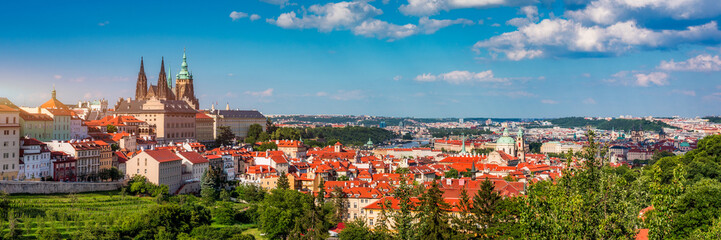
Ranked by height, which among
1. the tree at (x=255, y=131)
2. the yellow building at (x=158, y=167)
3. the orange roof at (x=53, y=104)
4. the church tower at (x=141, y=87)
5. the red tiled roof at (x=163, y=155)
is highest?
the church tower at (x=141, y=87)

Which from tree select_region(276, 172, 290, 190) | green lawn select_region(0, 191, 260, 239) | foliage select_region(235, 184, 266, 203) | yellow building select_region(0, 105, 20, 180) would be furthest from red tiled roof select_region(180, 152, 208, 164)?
yellow building select_region(0, 105, 20, 180)

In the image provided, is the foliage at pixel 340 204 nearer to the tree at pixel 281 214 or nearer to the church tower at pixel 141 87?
the tree at pixel 281 214

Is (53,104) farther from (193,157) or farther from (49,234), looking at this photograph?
(49,234)

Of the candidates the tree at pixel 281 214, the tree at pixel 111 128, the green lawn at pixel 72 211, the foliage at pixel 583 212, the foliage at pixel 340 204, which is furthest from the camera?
the tree at pixel 111 128

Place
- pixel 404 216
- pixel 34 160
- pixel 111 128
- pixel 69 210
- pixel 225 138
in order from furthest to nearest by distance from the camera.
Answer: pixel 225 138 < pixel 111 128 < pixel 34 160 < pixel 69 210 < pixel 404 216

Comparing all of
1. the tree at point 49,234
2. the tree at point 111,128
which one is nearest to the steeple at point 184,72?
the tree at point 111,128

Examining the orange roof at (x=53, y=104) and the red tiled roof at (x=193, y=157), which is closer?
the red tiled roof at (x=193, y=157)

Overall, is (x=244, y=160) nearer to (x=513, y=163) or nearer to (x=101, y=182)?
(x=101, y=182)

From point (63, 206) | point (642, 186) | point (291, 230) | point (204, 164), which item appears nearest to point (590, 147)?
point (642, 186)

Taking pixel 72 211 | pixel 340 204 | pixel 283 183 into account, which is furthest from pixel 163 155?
pixel 340 204

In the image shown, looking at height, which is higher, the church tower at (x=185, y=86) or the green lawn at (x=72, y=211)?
the church tower at (x=185, y=86)

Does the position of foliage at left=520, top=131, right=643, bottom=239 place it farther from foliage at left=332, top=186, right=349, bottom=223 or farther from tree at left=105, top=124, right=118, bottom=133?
tree at left=105, top=124, right=118, bottom=133
